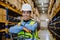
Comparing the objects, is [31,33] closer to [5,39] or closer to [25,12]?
[25,12]

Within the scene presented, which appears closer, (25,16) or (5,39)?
(25,16)

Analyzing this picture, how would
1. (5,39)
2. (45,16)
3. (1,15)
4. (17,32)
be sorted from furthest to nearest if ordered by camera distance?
(45,16)
(5,39)
(1,15)
(17,32)

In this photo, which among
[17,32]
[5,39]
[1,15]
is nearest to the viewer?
[17,32]

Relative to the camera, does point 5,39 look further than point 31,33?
Yes

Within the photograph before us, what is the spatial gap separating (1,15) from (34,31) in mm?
2141

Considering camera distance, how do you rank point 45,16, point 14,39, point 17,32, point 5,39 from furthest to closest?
point 45,16 → point 5,39 → point 14,39 → point 17,32

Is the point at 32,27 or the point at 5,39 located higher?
the point at 32,27

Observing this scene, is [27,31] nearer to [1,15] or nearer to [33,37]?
[33,37]

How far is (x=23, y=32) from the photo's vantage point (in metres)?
2.34

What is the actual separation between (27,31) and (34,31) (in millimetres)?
134

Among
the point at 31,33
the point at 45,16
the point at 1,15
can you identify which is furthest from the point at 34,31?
the point at 45,16

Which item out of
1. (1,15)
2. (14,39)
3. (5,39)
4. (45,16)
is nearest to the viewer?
(14,39)

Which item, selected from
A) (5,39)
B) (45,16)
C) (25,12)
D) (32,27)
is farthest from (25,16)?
(45,16)

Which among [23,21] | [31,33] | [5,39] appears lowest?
[5,39]
